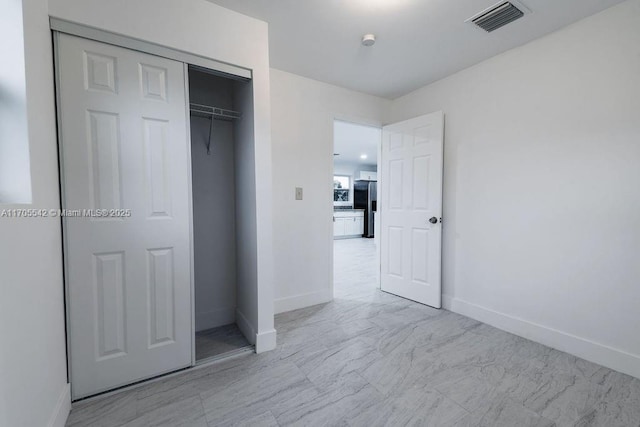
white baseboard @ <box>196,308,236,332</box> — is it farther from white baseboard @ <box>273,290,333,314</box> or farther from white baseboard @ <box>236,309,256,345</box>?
white baseboard @ <box>273,290,333,314</box>

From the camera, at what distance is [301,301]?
9.48 feet

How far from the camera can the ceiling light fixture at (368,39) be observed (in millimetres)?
2101

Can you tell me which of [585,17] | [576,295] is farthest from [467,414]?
[585,17]

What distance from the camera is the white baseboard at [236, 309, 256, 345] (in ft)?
6.97

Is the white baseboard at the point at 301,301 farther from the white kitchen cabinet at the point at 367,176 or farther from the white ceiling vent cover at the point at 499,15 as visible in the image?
the white kitchen cabinet at the point at 367,176

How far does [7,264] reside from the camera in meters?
0.94

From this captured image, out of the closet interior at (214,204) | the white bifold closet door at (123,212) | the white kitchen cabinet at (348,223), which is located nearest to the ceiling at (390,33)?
the closet interior at (214,204)

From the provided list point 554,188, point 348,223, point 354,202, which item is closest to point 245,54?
point 554,188

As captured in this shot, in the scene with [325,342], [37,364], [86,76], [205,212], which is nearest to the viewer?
[37,364]

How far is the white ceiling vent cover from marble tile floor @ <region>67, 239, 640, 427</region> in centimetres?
244

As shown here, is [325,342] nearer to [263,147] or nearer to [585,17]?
[263,147]

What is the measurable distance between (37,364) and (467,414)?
2040 mm

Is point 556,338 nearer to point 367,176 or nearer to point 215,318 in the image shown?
point 215,318

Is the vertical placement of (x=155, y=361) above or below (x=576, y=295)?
below
